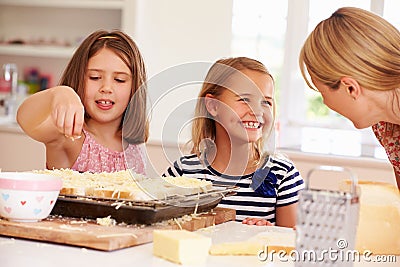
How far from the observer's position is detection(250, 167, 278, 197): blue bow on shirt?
1.98m

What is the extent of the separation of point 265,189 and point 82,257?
886 mm

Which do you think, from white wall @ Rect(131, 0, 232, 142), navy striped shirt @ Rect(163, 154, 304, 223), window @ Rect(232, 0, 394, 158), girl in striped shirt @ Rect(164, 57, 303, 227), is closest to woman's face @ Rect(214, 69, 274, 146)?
girl in striped shirt @ Rect(164, 57, 303, 227)

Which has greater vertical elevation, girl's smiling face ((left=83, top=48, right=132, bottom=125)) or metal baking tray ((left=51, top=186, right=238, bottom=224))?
girl's smiling face ((left=83, top=48, right=132, bottom=125))

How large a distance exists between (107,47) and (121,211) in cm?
90

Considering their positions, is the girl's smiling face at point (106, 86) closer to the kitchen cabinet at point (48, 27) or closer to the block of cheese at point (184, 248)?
the block of cheese at point (184, 248)

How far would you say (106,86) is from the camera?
2.09 m

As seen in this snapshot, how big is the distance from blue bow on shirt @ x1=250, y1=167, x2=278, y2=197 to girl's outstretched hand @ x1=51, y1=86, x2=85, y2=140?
632mm

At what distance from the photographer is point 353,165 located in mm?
2951

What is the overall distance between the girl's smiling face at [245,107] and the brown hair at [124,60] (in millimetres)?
253

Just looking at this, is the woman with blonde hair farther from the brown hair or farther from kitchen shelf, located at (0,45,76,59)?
kitchen shelf, located at (0,45,76,59)

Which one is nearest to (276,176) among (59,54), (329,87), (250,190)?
(250,190)

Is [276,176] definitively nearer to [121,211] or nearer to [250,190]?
[250,190]

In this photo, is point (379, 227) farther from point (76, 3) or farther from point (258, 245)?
point (76, 3)

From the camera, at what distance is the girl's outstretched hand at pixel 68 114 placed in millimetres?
1500
